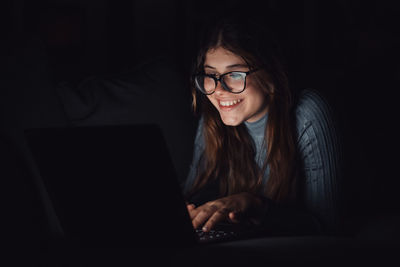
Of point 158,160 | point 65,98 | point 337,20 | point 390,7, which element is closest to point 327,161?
point 158,160

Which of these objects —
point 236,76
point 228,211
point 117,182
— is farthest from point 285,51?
point 117,182

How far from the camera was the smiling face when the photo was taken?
139 cm

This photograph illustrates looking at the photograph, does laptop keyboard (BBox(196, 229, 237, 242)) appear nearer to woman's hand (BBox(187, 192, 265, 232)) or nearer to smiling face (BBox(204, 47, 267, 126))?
woman's hand (BBox(187, 192, 265, 232))

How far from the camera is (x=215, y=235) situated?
112 centimetres

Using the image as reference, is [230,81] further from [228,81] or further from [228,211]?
[228,211]

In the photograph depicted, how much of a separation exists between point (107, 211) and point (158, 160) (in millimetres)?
164

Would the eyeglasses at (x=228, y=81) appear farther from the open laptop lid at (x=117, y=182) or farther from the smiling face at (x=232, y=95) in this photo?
the open laptop lid at (x=117, y=182)

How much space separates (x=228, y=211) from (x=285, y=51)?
53 centimetres

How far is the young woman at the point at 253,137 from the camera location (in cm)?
126

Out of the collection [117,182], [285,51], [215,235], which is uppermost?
[285,51]

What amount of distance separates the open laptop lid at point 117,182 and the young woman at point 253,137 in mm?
298

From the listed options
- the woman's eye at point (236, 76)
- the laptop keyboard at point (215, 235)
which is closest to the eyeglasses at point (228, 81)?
the woman's eye at point (236, 76)

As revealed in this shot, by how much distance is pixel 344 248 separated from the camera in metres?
0.85

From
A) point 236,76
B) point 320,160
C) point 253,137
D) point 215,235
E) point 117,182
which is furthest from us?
point 253,137
